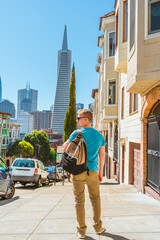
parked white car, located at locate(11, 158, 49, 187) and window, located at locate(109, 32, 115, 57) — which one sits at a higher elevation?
window, located at locate(109, 32, 115, 57)

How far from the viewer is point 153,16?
20.0 feet

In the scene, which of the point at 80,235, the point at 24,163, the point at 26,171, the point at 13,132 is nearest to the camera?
the point at 80,235

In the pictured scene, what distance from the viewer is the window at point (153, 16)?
600 centimetres

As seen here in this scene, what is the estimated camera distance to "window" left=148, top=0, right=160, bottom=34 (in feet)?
19.7

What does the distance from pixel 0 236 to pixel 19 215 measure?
1.27 m

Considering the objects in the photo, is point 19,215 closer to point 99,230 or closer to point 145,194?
point 99,230

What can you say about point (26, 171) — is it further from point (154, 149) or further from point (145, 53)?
point (145, 53)

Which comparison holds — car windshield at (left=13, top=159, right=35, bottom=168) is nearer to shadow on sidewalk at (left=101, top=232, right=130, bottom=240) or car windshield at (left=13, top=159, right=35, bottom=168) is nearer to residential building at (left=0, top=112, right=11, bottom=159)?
shadow on sidewalk at (left=101, top=232, right=130, bottom=240)

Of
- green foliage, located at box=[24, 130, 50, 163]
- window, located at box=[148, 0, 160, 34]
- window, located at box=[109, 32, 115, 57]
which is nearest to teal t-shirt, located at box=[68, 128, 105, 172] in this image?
window, located at box=[148, 0, 160, 34]

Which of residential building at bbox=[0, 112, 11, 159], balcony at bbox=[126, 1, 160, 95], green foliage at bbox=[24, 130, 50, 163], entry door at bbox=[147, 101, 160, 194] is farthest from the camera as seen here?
green foliage at bbox=[24, 130, 50, 163]

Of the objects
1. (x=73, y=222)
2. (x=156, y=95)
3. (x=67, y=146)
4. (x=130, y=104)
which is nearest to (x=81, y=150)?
(x=67, y=146)

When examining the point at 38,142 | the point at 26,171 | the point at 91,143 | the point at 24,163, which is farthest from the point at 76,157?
the point at 38,142

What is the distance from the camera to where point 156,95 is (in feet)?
21.4

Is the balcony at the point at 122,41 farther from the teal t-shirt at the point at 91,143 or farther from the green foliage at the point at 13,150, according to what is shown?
the green foliage at the point at 13,150
